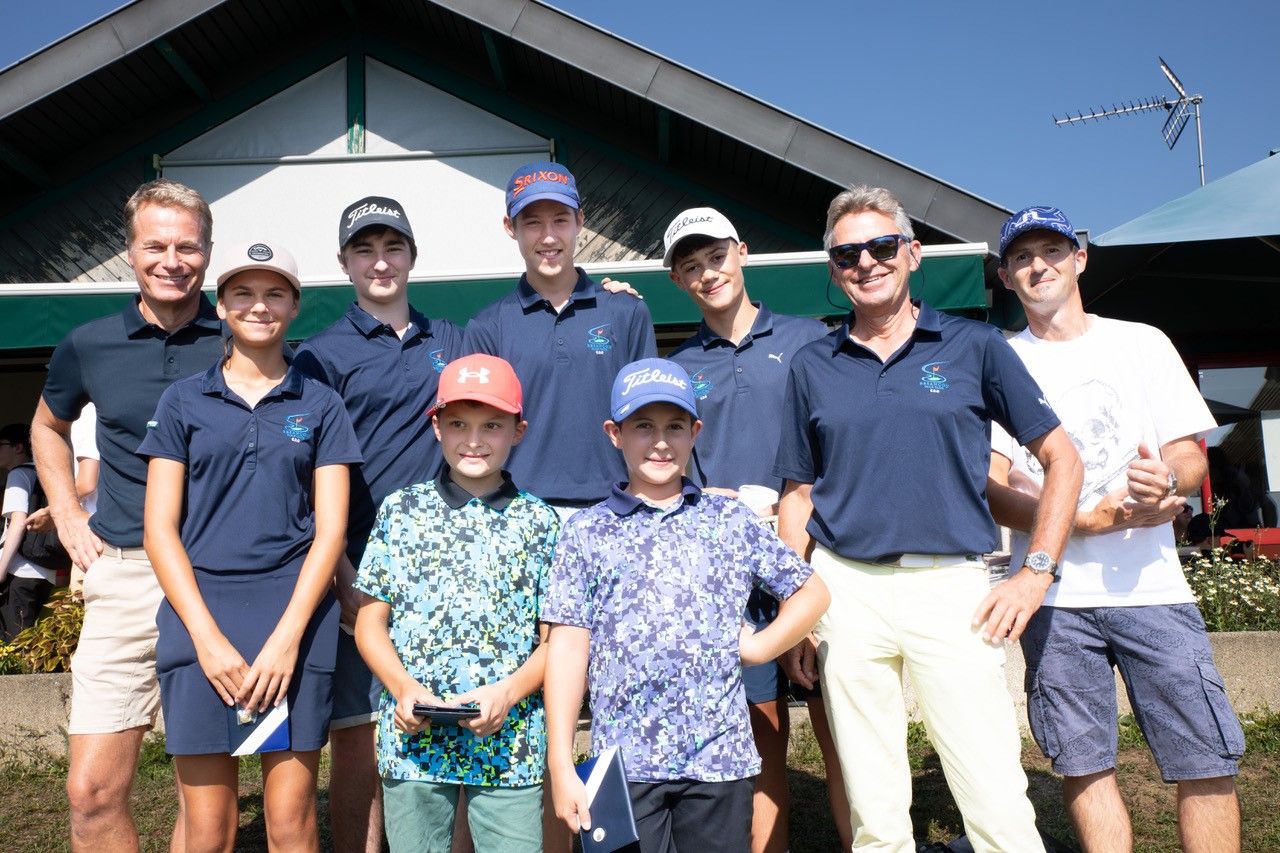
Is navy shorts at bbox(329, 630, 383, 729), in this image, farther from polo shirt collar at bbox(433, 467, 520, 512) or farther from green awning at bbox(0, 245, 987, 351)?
green awning at bbox(0, 245, 987, 351)

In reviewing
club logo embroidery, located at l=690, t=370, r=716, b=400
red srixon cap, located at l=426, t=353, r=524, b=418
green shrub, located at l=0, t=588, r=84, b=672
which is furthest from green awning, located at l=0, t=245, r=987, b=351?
red srixon cap, located at l=426, t=353, r=524, b=418

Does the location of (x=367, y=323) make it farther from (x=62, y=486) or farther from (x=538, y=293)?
(x=62, y=486)

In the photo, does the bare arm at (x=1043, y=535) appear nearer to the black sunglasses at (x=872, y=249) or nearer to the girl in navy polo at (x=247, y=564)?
the black sunglasses at (x=872, y=249)

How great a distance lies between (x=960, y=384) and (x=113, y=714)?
9.49 feet

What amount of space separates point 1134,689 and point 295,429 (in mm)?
2832

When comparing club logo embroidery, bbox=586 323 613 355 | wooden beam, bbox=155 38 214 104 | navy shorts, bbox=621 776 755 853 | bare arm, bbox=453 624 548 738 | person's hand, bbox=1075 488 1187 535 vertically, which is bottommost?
navy shorts, bbox=621 776 755 853

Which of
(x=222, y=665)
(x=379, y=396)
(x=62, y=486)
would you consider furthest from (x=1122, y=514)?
(x=62, y=486)

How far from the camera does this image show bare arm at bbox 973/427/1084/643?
2854 mm

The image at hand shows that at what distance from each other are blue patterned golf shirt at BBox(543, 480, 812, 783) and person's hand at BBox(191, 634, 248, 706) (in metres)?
0.89

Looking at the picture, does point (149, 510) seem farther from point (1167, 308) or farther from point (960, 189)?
point (1167, 308)

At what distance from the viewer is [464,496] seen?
2.93m

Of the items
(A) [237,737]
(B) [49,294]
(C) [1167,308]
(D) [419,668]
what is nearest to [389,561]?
(D) [419,668]

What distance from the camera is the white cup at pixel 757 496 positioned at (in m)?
3.44

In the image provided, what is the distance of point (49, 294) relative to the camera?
619cm
